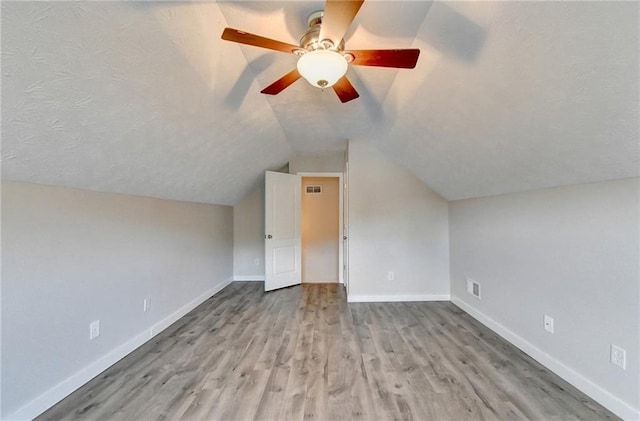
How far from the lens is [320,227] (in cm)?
538

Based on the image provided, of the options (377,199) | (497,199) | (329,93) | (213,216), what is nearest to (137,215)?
(213,216)

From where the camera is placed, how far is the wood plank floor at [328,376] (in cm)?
170

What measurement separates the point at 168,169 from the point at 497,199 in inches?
128

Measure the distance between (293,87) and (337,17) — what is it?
1348 mm

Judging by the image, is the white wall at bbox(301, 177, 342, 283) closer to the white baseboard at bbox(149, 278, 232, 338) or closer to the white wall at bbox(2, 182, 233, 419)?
the white baseboard at bbox(149, 278, 232, 338)

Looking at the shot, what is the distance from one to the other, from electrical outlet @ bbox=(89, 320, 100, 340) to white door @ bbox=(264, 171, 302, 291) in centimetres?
242

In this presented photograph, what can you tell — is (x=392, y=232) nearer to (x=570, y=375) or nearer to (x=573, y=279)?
(x=573, y=279)

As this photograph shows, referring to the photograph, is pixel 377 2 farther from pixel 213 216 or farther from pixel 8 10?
pixel 213 216

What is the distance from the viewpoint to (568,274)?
2.03 meters

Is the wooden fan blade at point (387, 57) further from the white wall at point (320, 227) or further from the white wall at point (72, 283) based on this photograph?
the white wall at point (320, 227)

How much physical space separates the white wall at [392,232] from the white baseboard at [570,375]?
39.4 inches

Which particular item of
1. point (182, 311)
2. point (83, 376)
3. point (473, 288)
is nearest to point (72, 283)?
point (83, 376)

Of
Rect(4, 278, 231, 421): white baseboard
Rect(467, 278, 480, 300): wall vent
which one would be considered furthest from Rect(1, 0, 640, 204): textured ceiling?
Rect(4, 278, 231, 421): white baseboard

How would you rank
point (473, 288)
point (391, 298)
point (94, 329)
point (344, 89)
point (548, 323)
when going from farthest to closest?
1. point (391, 298)
2. point (473, 288)
3. point (548, 323)
4. point (94, 329)
5. point (344, 89)
